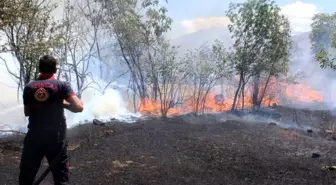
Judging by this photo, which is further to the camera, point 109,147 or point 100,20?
point 100,20

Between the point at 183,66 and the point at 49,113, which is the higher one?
the point at 183,66

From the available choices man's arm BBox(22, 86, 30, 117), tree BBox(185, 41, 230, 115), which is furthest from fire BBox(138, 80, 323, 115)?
man's arm BBox(22, 86, 30, 117)

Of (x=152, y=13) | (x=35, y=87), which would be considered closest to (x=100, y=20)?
(x=152, y=13)

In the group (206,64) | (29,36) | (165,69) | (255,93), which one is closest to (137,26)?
(165,69)

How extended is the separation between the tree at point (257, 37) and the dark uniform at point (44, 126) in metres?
16.4

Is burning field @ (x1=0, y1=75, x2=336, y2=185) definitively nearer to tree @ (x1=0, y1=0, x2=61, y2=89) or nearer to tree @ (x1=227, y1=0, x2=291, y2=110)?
tree @ (x1=0, y1=0, x2=61, y2=89)

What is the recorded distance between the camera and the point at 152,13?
1939 centimetres

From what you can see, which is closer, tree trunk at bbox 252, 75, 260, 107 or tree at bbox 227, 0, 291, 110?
tree at bbox 227, 0, 291, 110

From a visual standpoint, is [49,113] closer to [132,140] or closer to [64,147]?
[64,147]

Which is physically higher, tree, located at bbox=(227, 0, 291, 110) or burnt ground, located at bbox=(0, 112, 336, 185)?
tree, located at bbox=(227, 0, 291, 110)

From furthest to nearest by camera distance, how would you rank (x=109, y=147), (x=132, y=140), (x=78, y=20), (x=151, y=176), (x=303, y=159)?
(x=78, y=20)
(x=132, y=140)
(x=109, y=147)
(x=303, y=159)
(x=151, y=176)

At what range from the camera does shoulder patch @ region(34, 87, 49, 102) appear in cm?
462

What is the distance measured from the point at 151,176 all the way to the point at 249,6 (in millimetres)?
14491

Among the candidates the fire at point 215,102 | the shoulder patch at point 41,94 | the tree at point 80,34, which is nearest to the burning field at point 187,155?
the shoulder patch at point 41,94
